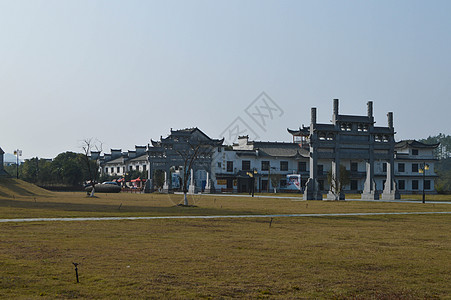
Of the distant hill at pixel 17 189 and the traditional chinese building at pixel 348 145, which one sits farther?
the traditional chinese building at pixel 348 145

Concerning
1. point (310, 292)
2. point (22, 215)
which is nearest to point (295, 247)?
point (310, 292)

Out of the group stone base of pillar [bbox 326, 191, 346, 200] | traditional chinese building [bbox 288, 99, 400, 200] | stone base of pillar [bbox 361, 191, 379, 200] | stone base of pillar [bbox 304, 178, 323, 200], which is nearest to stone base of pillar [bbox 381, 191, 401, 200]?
traditional chinese building [bbox 288, 99, 400, 200]

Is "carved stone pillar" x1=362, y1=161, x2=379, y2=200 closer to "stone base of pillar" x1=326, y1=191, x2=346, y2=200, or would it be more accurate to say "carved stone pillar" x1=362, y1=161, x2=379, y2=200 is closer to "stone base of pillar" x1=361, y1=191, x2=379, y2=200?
"stone base of pillar" x1=361, y1=191, x2=379, y2=200

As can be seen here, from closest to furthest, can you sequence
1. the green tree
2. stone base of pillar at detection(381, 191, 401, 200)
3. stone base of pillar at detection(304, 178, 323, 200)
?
1. stone base of pillar at detection(304, 178, 323, 200)
2. stone base of pillar at detection(381, 191, 401, 200)
3. the green tree

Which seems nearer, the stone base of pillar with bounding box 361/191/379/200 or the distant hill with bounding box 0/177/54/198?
the distant hill with bounding box 0/177/54/198

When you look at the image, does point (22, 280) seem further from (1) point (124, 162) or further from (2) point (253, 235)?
(1) point (124, 162)

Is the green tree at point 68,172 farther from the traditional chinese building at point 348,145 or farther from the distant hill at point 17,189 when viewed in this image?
the traditional chinese building at point 348,145

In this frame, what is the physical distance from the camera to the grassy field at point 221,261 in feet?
32.0

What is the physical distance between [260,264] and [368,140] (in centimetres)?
4703

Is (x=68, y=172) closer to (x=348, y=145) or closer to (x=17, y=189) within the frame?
(x=17, y=189)

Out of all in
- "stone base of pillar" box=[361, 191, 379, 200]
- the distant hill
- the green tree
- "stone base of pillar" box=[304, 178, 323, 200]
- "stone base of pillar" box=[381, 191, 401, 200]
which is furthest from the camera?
the green tree

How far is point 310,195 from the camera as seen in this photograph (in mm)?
54062

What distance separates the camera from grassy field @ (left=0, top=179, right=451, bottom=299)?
9750 mm

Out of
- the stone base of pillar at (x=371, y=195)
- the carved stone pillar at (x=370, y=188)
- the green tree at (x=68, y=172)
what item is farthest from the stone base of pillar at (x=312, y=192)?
the green tree at (x=68, y=172)
